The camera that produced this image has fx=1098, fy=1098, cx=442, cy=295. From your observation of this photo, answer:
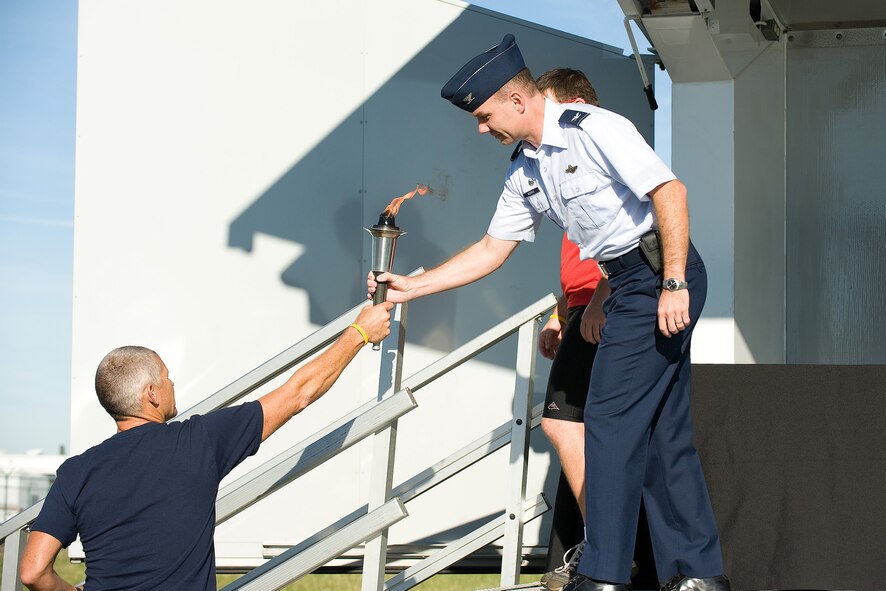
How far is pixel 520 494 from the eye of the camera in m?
3.51

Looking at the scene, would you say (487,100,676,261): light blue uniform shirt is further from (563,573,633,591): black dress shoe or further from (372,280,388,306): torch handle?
(563,573,633,591): black dress shoe

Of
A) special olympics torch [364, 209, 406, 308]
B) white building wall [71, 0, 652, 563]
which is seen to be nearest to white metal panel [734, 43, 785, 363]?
white building wall [71, 0, 652, 563]

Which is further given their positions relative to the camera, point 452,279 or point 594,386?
point 452,279

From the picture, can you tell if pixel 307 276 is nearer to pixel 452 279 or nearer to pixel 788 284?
pixel 452 279

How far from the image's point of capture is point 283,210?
4.69 m

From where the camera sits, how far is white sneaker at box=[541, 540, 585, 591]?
2982 mm

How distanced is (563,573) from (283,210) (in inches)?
87.5

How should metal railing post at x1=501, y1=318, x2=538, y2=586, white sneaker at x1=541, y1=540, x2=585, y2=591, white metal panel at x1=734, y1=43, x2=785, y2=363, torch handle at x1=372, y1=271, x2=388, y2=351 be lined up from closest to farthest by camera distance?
white sneaker at x1=541, y1=540, x2=585, y2=591 → torch handle at x1=372, y1=271, x2=388, y2=351 → metal railing post at x1=501, y1=318, x2=538, y2=586 → white metal panel at x1=734, y1=43, x2=785, y2=363

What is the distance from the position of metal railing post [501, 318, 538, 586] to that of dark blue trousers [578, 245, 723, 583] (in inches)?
33.9

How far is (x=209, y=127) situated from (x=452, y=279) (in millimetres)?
1931

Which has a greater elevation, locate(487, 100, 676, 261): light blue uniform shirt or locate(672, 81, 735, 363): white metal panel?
locate(672, 81, 735, 363): white metal panel

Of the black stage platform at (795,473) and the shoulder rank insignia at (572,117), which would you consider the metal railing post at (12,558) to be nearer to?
the black stage platform at (795,473)

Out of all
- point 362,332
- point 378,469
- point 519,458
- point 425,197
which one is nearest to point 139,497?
point 362,332

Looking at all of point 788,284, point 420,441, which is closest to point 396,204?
point 420,441
